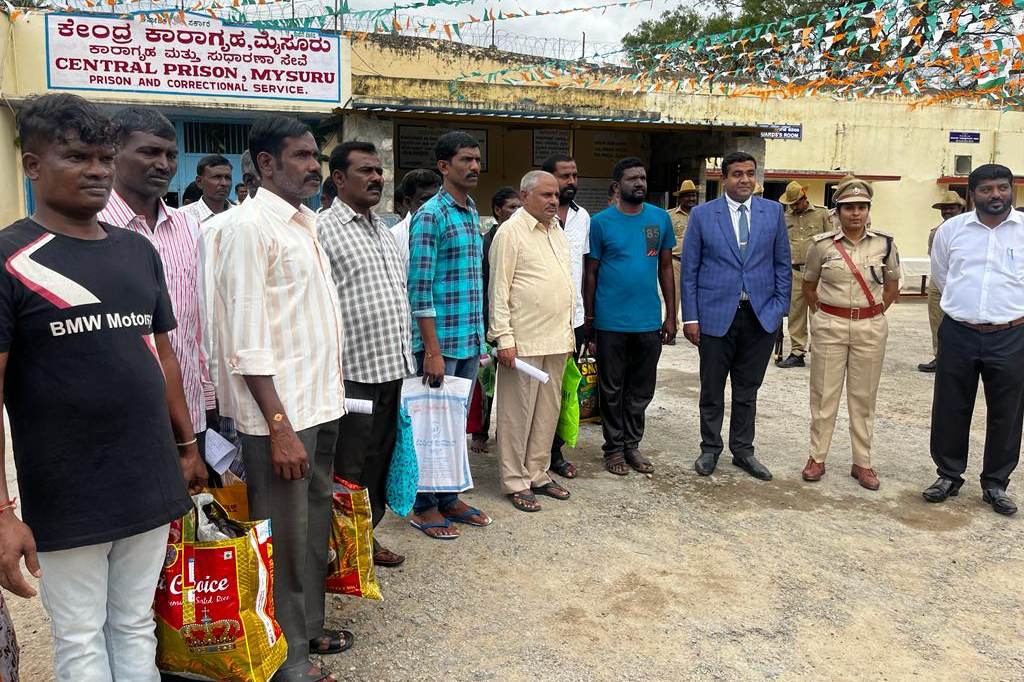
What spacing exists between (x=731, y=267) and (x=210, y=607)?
151 inches

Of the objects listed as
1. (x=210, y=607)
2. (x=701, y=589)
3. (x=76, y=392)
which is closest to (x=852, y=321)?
(x=701, y=589)

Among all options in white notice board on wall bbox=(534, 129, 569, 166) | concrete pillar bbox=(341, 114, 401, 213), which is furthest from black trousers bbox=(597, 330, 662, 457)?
white notice board on wall bbox=(534, 129, 569, 166)

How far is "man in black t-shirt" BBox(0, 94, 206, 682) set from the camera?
1.96 m

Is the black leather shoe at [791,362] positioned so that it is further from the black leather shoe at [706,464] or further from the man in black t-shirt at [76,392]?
the man in black t-shirt at [76,392]

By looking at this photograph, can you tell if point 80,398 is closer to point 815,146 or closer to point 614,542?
point 614,542

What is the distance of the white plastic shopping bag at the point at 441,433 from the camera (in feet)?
14.0

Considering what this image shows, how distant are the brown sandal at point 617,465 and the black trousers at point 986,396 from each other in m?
1.89

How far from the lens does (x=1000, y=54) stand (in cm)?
826

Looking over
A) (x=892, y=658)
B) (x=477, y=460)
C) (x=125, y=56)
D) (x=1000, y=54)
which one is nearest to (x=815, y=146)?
(x=1000, y=54)

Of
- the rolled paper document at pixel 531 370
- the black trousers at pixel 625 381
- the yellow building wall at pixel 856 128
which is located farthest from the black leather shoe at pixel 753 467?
the yellow building wall at pixel 856 128

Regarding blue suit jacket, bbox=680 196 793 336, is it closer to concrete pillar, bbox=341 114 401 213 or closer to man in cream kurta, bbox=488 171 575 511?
man in cream kurta, bbox=488 171 575 511

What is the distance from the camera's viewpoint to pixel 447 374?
431 centimetres

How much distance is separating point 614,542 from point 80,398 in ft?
9.20

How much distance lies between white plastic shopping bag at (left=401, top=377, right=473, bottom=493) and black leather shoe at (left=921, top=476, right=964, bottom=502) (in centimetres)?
277
